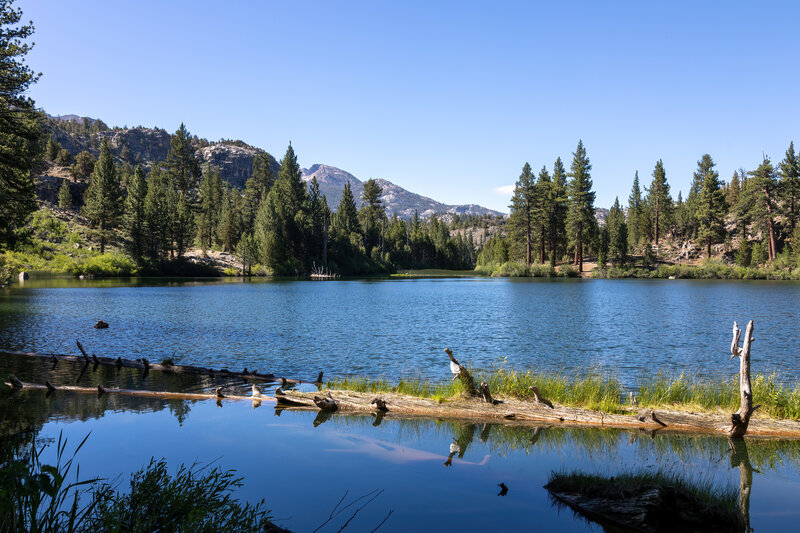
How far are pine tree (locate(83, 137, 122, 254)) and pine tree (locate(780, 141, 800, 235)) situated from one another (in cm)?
12326

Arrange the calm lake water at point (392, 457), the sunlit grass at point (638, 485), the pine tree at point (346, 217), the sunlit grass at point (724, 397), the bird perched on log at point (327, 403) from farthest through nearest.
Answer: the pine tree at point (346, 217) → the bird perched on log at point (327, 403) → the sunlit grass at point (724, 397) → the calm lake water at point (392, 457) → the sunlit grass at point (638, 485)

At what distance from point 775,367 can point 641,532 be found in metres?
18.2

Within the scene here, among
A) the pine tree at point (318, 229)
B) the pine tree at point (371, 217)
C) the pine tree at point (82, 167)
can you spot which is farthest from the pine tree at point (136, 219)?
the pine tree at point (371, 217)

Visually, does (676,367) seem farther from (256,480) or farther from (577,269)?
(577,269)

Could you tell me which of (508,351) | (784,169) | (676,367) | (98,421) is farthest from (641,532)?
(784,169)

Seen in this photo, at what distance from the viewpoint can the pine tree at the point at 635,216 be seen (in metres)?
129

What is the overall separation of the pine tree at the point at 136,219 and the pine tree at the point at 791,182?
118 m

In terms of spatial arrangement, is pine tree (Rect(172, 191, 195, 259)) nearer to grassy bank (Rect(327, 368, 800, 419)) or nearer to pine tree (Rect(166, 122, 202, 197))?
pine tree (Rect(166, 122, 202, 197))

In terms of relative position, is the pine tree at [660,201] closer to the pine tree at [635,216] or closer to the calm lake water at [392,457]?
the pine tree at [635,216]

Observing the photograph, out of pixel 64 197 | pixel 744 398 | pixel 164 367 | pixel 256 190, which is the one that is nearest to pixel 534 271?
pixel 256 190

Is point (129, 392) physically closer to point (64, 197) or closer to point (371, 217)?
point (64, 197)

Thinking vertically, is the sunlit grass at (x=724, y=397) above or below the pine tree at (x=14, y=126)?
below

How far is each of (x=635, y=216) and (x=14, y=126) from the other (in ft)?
444

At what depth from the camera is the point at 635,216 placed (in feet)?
438
